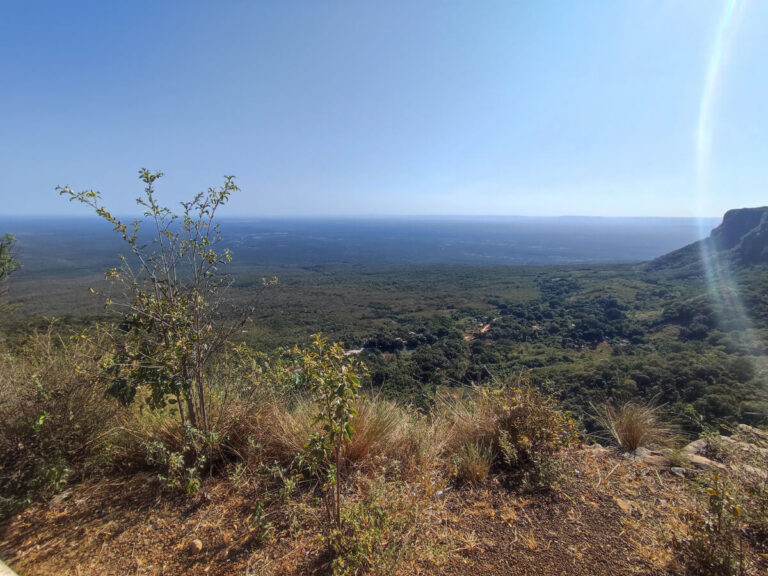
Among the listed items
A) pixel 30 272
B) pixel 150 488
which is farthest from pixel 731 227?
pixel 30 272

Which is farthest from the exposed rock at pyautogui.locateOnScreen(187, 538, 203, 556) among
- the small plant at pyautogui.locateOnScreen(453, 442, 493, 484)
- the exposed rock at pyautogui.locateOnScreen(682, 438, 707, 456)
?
the exposed rock at pyautogui.locateOnScreen(682, 438, 707, 456)

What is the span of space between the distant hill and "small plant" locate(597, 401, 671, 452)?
6673cm

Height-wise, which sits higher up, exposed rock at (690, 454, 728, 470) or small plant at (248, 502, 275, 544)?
small plant at (248, 502, 275, 544)

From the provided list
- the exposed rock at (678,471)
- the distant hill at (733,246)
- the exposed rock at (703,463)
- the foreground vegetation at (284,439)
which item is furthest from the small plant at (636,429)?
the distant hill at (733,246)

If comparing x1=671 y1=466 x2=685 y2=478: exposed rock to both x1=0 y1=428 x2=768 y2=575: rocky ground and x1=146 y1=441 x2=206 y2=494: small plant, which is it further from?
x1=146 y1=441 x2=206 y2=494: small plant

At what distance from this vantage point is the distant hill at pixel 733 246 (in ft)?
164

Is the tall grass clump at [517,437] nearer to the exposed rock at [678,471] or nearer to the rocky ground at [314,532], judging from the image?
the rocky ground at [314,532]

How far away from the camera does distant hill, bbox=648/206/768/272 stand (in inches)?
1969

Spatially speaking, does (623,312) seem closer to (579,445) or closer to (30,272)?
(579,445)

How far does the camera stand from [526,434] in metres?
2.56

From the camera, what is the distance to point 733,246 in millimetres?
A: 58844

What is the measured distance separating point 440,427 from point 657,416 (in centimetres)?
253

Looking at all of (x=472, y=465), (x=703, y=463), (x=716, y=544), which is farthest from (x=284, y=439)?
(x=703, y=463)

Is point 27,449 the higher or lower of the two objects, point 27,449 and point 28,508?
the higher
